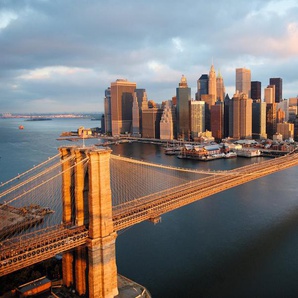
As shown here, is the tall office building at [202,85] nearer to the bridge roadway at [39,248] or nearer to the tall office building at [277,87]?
the tall office building at [277,87]

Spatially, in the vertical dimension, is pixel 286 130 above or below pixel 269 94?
below

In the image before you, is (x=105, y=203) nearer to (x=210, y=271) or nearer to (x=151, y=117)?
(x=210, y=271)

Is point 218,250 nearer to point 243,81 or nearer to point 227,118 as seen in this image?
point 227,118

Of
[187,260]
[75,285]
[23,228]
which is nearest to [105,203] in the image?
[75,285]

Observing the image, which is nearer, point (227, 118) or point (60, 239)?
point (60, 239)

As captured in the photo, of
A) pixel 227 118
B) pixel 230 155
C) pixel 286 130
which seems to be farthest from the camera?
pixel 227 118

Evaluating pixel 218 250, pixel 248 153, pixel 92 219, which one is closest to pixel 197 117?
pixel 248 153

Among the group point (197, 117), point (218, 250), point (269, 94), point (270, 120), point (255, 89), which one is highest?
point (255, 89)
